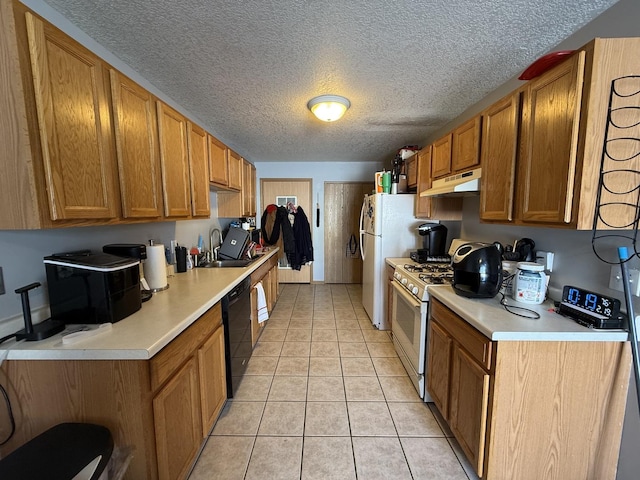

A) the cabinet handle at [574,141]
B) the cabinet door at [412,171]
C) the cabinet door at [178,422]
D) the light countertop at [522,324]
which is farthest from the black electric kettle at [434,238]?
the cabinet door at [178,422]

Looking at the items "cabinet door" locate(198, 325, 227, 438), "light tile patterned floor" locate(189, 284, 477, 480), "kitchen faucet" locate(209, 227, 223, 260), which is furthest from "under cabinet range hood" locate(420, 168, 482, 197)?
"kitchen faucet" locate(209, 227, 223, 260)

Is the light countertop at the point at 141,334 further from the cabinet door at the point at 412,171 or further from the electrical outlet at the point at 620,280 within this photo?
the cabinet door at the point at 412,171

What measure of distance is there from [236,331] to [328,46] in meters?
1.97

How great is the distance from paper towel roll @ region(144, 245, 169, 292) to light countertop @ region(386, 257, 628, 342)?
6.07 ft

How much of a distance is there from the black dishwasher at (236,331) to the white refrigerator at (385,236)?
1.49 m

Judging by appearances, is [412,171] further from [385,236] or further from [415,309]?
[415,309]

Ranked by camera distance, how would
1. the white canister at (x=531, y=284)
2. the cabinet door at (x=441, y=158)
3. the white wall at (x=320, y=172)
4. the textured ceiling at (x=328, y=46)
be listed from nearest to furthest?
1. the textured ceiling at (x=328, y=46)
2. the white canister at (x=531, y=284)
3. the cabinet door at (x=441, y=158)
4. the white wall at (x=320, y=172)

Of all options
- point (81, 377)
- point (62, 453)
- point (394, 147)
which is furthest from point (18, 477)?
point (394, 147)

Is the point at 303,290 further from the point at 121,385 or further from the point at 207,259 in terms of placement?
the point at 121,385

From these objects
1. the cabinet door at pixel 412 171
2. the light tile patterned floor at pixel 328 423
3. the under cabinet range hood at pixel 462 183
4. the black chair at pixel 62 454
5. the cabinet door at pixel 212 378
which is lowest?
the light tile patterned floor at pixel 328 423

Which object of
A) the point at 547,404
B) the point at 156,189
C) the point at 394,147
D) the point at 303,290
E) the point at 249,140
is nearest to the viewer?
the point at 547,404

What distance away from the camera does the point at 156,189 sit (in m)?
1.54

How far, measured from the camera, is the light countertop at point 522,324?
105cm

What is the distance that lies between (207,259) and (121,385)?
1861mm
